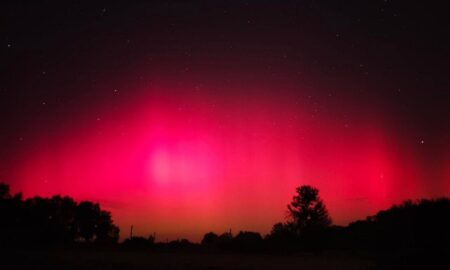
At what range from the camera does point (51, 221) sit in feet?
266

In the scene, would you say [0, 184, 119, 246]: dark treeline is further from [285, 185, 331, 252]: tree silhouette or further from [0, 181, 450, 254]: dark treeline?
[285, 185, 331, 252]: tree silhouette

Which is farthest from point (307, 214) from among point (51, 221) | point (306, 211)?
point (51, 221)

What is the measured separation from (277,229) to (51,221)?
41.6m

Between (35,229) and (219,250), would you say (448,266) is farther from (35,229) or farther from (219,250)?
(35,229)

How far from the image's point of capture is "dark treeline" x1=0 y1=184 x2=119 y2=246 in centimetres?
6341

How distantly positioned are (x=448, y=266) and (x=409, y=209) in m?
52.1

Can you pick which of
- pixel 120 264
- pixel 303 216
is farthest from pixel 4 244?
pixel 303 216

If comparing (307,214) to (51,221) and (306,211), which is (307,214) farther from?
(51,221)

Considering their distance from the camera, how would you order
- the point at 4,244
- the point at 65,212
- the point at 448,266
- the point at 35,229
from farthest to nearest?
the point at 65,212, the point at 35,229, the point at 4,244, the point at 448,266

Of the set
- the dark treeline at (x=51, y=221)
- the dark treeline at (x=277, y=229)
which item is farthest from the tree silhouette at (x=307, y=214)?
the dark treeline at (x=51, y=221)

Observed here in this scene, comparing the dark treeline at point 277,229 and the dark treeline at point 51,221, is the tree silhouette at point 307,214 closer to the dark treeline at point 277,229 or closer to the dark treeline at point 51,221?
the dark treeline at point 277,229

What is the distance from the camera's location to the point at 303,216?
7219 centimetres

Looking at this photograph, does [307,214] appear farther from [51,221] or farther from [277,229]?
[51,221]

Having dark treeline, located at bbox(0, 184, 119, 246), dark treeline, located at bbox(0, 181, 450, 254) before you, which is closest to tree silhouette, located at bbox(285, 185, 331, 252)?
dark treeline, located at bbox(0, 181, 450, 254)
